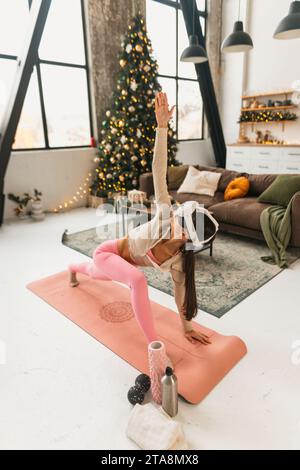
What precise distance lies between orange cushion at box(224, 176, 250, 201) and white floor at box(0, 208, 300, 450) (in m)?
1.75

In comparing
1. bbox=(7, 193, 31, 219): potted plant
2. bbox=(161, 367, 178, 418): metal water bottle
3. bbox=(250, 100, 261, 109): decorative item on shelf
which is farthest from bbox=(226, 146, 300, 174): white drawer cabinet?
bbox=(161, 367, 178, 418): metal water bottle

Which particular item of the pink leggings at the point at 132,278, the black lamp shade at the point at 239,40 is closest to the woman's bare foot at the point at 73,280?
the pink leggings at the point at 132,278

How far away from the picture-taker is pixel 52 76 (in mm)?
4891

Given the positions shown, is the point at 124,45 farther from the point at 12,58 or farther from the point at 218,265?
the point at 218,265

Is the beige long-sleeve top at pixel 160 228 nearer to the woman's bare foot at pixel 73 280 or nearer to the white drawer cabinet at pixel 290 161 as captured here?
the woman's bare foot at pixel 73 280

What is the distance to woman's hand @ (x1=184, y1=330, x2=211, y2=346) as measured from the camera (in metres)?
1.93

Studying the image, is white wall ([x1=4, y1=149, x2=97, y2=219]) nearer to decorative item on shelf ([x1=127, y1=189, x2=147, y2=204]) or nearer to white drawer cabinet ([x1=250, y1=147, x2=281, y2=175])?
decorative item on shelf ([x1=127, y1=189, x2=147, y2=204])

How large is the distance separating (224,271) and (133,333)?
1265mm

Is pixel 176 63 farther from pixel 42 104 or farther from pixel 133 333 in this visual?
pixel 133 333

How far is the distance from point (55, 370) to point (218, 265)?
6.17 ft

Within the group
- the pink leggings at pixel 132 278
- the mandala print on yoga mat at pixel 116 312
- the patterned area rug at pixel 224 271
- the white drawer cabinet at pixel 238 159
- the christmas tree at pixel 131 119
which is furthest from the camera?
the white drawer cabinet at pixel 238 159

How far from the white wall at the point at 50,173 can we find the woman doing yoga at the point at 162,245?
347 centimetres

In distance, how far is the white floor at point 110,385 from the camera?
53.6 inches

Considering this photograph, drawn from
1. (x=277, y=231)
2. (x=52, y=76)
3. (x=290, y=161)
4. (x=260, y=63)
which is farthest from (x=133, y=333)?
(x=260, y=63)
